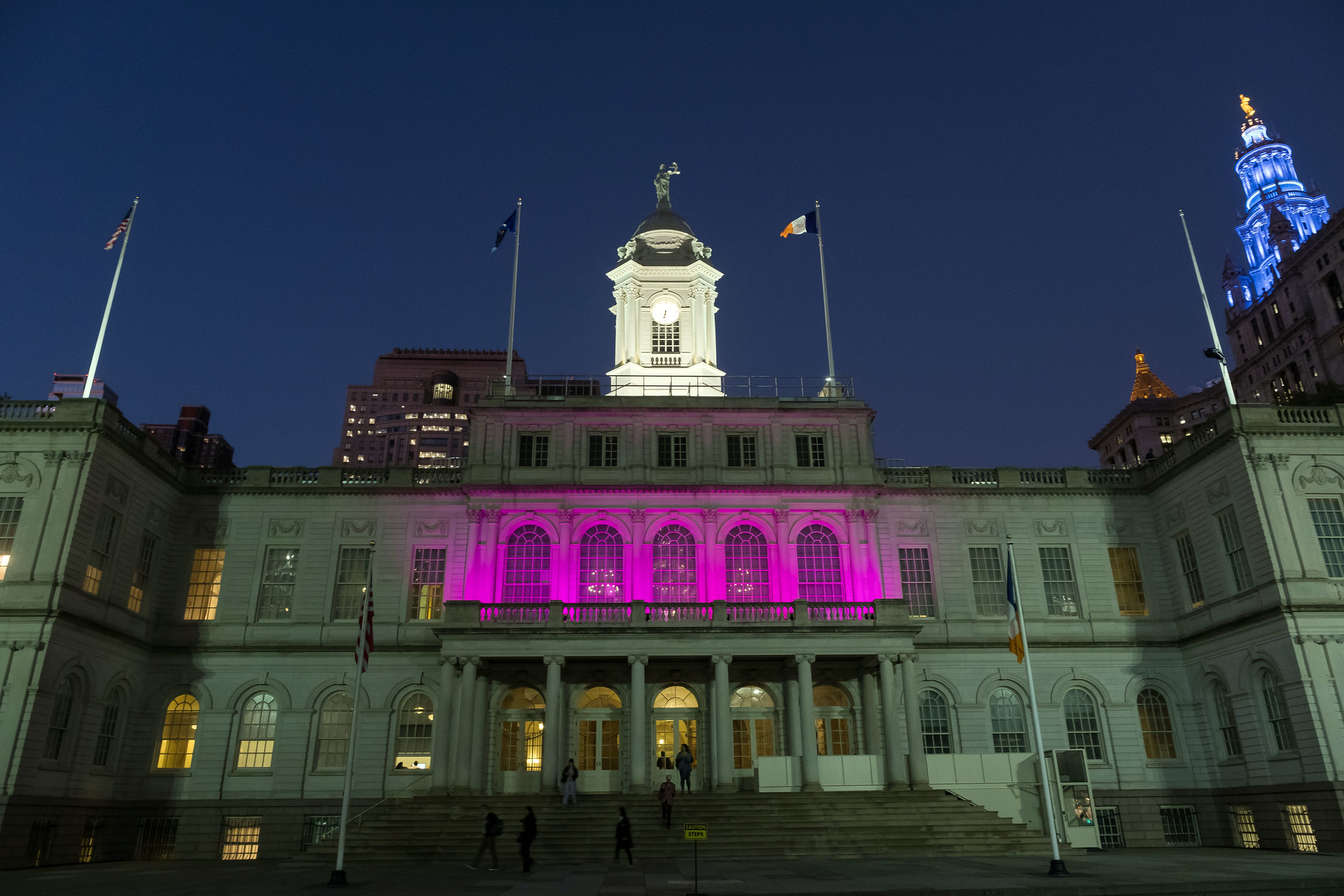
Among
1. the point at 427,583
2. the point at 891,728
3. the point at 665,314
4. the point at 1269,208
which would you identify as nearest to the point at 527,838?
the point at 891,728

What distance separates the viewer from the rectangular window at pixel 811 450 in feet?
123

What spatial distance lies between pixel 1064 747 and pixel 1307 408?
15.2 m

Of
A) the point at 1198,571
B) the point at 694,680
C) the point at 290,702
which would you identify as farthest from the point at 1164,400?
the point at 290,702

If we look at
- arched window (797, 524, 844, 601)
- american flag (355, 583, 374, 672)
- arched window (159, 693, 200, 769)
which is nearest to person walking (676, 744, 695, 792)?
arched window (797, 524, 844, 601)

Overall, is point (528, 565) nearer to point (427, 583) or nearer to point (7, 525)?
point (427, 583)

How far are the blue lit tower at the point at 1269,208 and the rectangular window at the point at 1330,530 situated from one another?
84.1 m

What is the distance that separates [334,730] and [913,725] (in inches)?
838

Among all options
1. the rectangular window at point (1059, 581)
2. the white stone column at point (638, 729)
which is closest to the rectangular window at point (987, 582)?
the rectangular window at point (1059, 581)

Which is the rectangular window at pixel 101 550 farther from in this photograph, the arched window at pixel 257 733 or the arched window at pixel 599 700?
the arched window at pixel 599 700

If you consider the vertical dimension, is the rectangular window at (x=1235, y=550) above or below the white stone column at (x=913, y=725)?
above

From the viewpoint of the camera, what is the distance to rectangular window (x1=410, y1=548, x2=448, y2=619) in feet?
116

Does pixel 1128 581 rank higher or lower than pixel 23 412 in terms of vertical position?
lower

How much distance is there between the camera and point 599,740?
33406mm

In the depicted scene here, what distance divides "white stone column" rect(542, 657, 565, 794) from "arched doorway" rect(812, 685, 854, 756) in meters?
9.74
